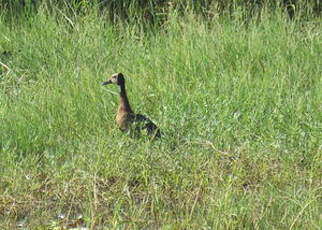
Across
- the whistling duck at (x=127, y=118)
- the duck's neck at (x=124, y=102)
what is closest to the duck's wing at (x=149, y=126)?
the whistling duck at (x=127, y=118)

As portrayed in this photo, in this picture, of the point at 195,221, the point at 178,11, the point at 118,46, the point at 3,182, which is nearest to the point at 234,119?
the point at 195,221

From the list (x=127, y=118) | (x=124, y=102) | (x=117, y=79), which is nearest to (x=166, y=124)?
(x=127, y=118)

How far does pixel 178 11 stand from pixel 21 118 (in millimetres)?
2821

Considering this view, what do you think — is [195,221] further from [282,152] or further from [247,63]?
[247,63]

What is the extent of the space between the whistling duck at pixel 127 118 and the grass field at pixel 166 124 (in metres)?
0.10

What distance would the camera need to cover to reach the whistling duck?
5.89 m

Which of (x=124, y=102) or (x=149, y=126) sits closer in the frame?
(x=149, y=126)

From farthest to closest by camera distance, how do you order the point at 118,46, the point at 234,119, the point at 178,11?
the point at 178,11, the point at 118,46, the point at 234,119

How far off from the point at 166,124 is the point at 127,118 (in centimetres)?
30

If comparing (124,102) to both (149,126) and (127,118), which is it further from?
(149,126)

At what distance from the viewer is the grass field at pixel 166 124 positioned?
511 centimetres

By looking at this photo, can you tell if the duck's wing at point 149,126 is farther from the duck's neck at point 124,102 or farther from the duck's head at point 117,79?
the duck's head at point 117,79

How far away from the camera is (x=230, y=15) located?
8398 millimetres

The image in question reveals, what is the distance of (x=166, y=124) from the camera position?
19.7 feet
